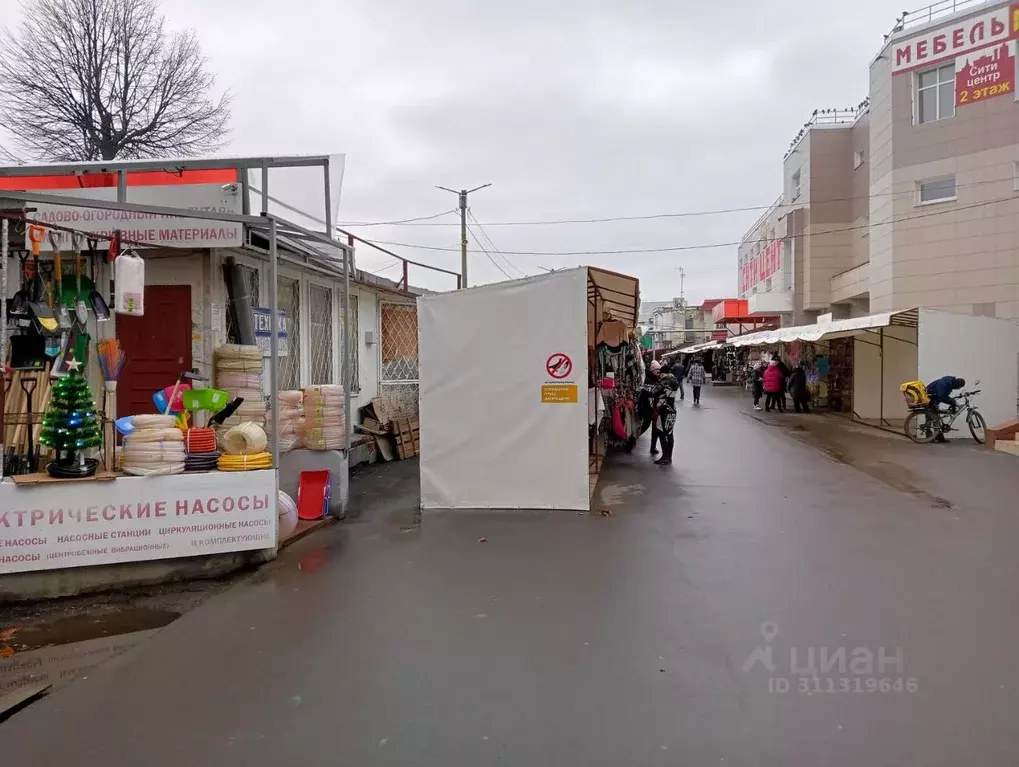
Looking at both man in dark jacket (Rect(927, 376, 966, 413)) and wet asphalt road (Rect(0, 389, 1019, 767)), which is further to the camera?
man in dark jacket (Rect(927, 376, 966, 413))

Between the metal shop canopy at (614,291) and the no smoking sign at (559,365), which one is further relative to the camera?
the metal shop canopy at (614,291)

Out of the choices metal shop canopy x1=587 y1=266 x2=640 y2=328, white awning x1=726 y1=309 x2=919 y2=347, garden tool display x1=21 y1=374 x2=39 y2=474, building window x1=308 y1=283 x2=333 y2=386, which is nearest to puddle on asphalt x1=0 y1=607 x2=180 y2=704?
garden tool display x1=21 y1=374 x2=39 y2=474

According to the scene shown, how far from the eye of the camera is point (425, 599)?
194 inches

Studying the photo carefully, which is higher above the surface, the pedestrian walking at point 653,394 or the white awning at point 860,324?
the white awning at point 860,324

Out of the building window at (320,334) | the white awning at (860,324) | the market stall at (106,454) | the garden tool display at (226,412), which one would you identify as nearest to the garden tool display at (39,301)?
the market stall at (106,454)

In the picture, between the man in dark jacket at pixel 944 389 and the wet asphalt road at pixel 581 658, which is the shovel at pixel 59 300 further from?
the man in dark jacket at pixel 944 389

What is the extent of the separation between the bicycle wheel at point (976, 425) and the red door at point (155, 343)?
12891 mm

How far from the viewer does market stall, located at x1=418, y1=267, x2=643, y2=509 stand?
745 centimetres

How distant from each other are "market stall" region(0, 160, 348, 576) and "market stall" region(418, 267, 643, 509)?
1.86 metres

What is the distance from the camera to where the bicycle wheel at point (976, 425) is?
42.3 feet

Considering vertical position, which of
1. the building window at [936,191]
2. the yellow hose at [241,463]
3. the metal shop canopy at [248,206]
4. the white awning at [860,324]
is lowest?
the yellow hose at [241,463]

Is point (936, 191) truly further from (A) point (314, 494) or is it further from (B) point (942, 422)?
(A) point (314, 494)

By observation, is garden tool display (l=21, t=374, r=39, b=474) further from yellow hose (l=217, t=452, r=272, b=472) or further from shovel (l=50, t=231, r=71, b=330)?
yellow hose (l=217, t=452, r=272, b=472)

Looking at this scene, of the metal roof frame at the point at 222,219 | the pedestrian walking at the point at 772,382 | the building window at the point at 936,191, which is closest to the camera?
the metal roof frame at the point at 222,219
